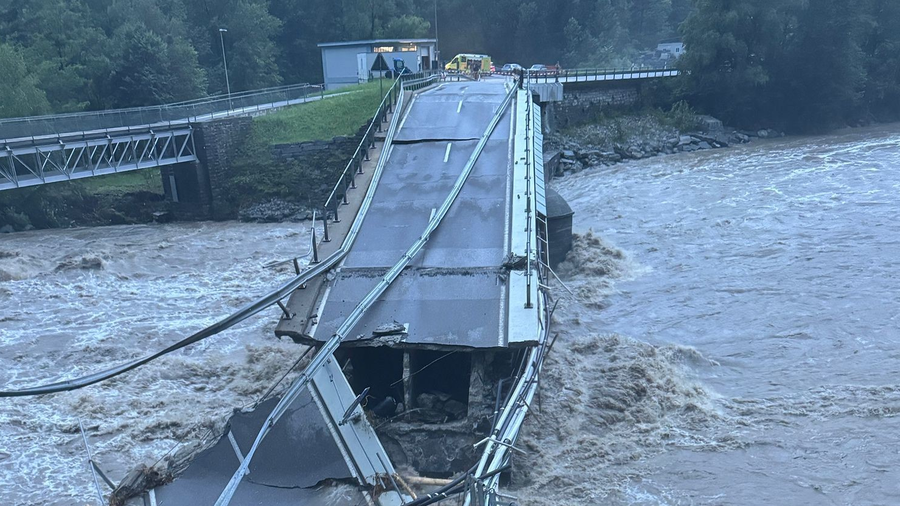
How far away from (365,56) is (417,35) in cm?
1593

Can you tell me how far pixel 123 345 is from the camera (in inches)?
706

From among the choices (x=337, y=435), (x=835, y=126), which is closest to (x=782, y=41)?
(x=835, y=126)

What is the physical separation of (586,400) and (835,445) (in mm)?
A: 4441

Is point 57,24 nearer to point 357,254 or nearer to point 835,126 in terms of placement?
point 357,254

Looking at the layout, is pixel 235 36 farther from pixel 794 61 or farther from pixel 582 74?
pixel 794 61

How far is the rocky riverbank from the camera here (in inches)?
1588

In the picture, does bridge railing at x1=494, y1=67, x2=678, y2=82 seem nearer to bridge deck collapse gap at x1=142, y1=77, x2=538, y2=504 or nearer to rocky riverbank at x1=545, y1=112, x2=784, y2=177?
rocky riverbank at x1=545, y1=112, x2=784, y2=177

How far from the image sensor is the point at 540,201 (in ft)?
57.8

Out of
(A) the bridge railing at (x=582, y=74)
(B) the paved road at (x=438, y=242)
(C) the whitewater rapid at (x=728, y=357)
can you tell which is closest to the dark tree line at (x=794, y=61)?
(A) the bridge railing at (x=582, y=74)

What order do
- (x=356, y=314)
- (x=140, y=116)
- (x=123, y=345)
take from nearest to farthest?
(x=356, y=314) < (x=123, y=345) < (x=140, y=116)

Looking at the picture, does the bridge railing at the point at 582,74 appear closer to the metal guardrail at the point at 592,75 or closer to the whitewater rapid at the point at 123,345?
the metal guardrail at the point at 592,75

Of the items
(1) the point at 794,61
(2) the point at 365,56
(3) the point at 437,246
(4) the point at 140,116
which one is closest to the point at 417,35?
(2) the point at 365,56

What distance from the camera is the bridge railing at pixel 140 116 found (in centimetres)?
2548

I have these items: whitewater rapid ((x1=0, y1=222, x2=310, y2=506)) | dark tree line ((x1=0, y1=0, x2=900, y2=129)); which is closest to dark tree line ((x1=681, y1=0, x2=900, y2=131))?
dark tree line ((x1=0, y1=0, x2=900, y2=129))
